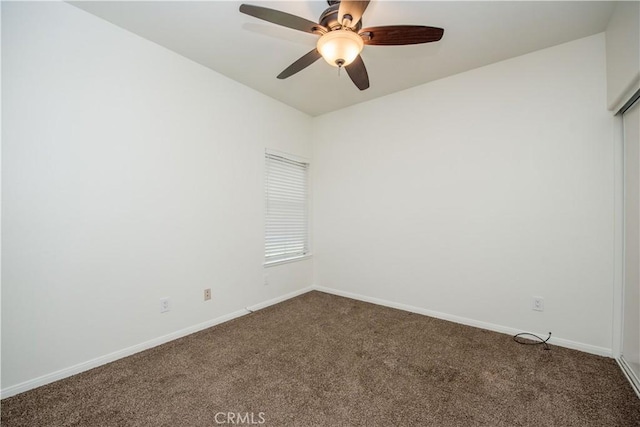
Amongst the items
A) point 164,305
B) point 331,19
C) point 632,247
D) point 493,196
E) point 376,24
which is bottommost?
point 164,305

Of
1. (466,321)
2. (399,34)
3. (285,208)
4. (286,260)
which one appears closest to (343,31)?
(399,34)

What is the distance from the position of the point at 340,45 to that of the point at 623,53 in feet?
6.25

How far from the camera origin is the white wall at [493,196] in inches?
86.2

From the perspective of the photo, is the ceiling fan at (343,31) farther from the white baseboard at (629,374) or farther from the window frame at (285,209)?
the white baseboard at (629,374)

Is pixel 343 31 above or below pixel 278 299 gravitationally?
above

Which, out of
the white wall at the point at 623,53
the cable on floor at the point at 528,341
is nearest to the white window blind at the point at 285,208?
the cable on floor at the point at 528,341

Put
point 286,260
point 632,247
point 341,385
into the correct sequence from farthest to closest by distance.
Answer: point 286,260 < point 632,247 < point 341,385

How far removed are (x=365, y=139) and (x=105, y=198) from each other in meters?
2.74

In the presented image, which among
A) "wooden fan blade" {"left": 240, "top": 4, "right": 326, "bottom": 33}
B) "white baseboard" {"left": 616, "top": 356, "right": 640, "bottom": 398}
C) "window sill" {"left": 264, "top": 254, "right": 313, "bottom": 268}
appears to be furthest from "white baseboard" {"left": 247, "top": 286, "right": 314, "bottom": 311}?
"white baseboard" {"left": 616, "top": 356, "right": 640, "bottom": 398}

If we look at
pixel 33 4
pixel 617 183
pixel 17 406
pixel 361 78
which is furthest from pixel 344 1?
pixel 17 406

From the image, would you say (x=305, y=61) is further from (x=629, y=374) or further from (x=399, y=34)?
(x=629, y=374)

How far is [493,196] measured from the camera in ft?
8.50

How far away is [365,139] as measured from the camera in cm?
349

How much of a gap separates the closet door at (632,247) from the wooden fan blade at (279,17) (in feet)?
7.33
